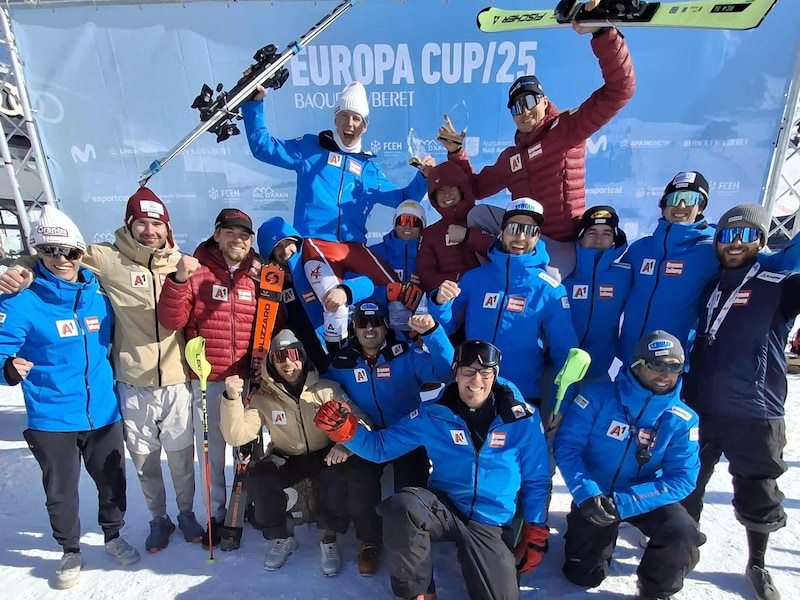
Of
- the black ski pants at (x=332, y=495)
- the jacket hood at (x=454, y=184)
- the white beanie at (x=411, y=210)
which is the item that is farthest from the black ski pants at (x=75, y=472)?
the jacket hood at (x=454, y=184)

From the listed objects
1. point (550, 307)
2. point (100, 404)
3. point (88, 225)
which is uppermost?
point (88, 225)

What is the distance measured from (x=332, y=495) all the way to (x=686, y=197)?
9.10ft

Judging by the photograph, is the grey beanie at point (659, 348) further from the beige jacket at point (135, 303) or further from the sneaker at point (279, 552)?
the beige jacket at point (135, 303)

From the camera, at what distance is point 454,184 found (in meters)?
3.19

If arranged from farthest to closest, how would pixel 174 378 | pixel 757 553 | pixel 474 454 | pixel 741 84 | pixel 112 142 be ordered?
pixel 112 142
pixel 741 84
pixel 174 378
pixel 757 553
pixel 474 454

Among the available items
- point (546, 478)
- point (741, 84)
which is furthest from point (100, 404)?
point (741, 84)

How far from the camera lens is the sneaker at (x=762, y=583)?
95.7 inches

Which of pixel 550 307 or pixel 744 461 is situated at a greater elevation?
pixel 550 307

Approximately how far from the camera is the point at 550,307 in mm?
2629

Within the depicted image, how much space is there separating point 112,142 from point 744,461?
6.60 m

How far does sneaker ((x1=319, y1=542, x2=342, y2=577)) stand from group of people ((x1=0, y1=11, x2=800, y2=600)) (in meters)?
0.02

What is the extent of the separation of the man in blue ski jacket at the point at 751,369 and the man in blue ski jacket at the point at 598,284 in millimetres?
497

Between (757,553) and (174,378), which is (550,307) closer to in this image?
(757,553)

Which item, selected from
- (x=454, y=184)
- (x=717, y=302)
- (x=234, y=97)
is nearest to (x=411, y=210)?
(x=454, y=184)
